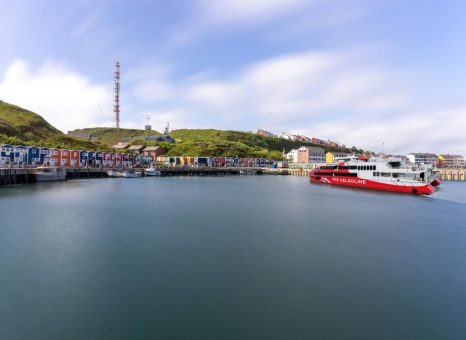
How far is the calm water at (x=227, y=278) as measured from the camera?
35.3 ft

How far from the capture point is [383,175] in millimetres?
59750

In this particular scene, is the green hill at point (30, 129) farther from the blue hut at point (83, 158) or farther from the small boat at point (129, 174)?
the small boat at point (129, 174)

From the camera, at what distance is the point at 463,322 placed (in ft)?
38.0

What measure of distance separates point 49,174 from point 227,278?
63090 millimetres

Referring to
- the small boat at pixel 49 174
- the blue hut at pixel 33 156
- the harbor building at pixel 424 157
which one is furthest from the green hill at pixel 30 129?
the harbor building at pixel 424 157

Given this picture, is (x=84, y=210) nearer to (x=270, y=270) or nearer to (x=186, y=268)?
(x=186, y=268)

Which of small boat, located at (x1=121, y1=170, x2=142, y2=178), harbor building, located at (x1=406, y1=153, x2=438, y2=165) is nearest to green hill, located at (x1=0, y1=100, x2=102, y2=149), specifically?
small boat, located at (x1=121, y1=170, x2=142, y2=178)

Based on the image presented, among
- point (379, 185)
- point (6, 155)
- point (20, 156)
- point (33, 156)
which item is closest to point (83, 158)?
point (33, 156)

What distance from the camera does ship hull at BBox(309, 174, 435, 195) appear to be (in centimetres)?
5271

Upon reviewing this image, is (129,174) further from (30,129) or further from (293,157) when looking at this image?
(293,157)

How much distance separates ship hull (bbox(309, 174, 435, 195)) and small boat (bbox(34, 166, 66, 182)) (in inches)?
2382

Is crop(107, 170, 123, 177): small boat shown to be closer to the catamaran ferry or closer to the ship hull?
the ship hull

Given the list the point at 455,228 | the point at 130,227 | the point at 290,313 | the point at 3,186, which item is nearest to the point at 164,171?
the point at 3,186

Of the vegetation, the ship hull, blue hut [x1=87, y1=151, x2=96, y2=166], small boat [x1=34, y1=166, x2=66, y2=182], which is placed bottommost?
the ship hull
